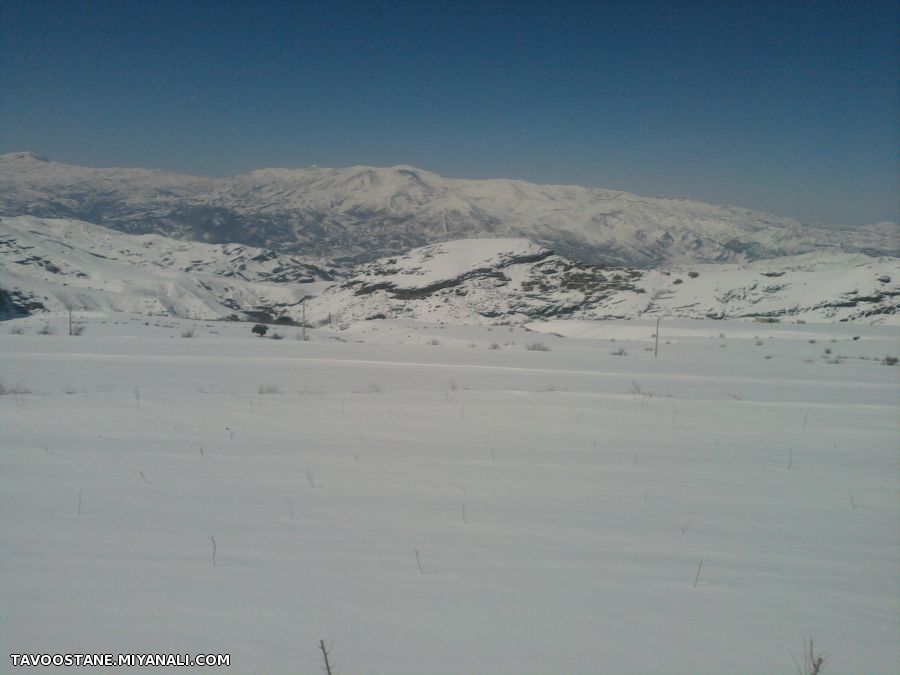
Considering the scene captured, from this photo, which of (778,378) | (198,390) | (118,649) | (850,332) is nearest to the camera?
(118,649)

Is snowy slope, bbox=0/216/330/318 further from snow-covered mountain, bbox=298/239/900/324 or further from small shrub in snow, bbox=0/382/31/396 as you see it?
small shrub in snow, bbox=0/382/31/396

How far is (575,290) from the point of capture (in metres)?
64.3

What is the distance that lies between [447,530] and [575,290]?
208 ft

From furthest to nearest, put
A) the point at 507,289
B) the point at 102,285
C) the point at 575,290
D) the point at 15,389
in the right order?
the point at 102,285 → the point at 507,289 → the point at 575,290 → the point at 15,389

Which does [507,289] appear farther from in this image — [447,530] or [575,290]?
[447,530]

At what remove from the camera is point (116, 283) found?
11731 centimetres

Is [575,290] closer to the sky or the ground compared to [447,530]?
closer to the sky

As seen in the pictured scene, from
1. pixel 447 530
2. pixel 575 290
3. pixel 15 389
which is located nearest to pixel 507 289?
pixel 575 290

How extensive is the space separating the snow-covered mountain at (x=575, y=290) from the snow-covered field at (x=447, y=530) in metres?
37.9

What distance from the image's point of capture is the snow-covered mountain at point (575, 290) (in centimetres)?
4181

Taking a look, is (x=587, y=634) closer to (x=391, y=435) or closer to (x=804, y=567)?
(x=804, y=567)

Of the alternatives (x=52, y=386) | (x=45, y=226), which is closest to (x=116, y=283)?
(x=45, y=226)

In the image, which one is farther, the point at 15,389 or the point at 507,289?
the point at 507,289

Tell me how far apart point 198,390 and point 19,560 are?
16.2ft
